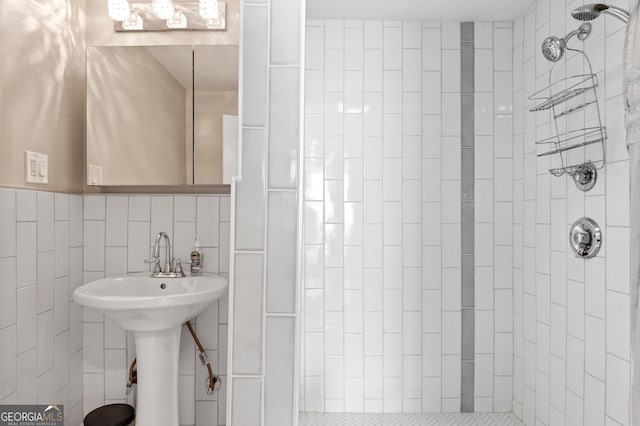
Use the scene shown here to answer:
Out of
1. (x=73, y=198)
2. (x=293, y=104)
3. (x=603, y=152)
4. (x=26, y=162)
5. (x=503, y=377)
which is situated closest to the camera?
(x=293, y=104)

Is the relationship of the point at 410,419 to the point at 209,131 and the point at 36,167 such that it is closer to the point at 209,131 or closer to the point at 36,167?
the point at 209,131

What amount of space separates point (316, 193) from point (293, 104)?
4.24ft

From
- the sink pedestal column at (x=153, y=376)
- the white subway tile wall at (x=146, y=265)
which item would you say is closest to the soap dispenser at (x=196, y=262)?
the white subway tile wall at (x=146, y=265)

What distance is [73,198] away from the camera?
1862 mm

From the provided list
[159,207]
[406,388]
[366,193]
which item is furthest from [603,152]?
[159,207]

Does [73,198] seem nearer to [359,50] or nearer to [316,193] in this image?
[316,193]

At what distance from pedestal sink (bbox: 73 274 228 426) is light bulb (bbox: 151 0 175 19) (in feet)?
3.84

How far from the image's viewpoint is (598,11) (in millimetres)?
1400

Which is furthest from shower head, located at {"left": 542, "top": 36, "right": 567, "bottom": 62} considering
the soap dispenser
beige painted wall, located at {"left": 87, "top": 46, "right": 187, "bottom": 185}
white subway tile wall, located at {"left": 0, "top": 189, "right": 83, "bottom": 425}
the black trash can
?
the black trash can

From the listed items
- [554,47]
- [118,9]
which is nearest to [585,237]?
[554,47]

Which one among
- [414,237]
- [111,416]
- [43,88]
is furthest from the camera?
[414,237]

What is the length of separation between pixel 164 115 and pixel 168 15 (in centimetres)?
45

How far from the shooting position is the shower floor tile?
232 centimetres

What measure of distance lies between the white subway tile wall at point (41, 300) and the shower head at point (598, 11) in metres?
2.04
